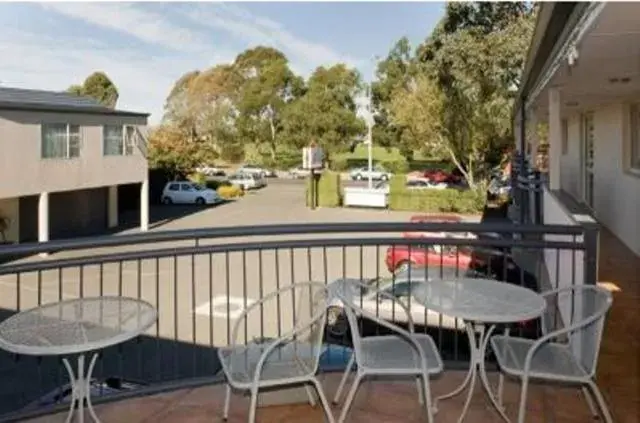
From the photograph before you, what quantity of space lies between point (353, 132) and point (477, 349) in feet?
131

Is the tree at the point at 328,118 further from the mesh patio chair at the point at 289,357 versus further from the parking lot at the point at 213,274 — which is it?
the mesh patio chair at the point at 289,357

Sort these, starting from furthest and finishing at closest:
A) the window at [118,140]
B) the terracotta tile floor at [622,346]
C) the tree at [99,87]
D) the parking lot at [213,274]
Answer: the tree at [99,87]
the window at [118,140]
the parking lot at [213,274]
the terracotta tile floor at [622,346]

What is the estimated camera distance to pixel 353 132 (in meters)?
42.3

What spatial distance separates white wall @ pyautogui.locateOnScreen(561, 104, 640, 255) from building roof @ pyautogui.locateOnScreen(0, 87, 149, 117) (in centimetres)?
1648

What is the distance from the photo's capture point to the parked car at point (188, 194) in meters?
32.8

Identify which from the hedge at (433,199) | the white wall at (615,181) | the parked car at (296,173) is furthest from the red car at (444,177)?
the white wall at (615,181)

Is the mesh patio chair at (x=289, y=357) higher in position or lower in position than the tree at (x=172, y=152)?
lower

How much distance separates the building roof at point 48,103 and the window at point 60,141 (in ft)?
1.96

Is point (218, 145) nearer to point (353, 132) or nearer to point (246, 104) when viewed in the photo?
point (246, 104)

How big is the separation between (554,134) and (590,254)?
4261 millimetres

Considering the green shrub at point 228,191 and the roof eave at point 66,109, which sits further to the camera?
the green shrub at point 228,191

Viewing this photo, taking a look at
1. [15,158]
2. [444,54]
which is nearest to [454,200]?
[444,54]

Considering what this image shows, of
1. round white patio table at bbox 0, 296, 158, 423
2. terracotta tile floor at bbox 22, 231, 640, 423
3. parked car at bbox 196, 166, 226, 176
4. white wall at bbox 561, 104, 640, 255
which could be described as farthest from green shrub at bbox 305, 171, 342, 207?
round white patio table at bbox 0, 296, 158, 423

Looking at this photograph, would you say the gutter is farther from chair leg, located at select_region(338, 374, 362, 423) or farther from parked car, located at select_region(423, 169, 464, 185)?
parked car, located at select_region(423, 169, 464, 185)
